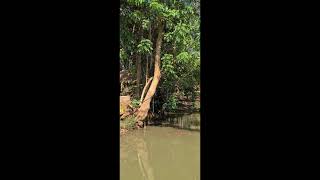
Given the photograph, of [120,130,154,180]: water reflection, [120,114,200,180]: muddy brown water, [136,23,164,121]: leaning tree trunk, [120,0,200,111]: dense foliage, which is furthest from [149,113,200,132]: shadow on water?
[120,130,154,180]: water reflection

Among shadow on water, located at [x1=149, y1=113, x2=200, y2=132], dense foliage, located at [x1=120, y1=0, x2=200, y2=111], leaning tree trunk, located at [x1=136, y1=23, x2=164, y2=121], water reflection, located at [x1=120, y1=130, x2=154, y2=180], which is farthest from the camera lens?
shadow on water, located at [x1=149, y1=113, x2=200, y2=132]

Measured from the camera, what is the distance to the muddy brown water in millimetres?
7758

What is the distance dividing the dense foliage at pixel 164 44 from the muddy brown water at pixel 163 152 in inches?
30.8

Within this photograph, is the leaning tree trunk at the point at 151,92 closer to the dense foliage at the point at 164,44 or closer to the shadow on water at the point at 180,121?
the dense foliage at the point at 164,44

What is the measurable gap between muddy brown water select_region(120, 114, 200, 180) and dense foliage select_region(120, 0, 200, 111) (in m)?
0.78

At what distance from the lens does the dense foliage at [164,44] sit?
1009 cm

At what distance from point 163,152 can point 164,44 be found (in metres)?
3.22

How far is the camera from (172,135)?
10.8 metres

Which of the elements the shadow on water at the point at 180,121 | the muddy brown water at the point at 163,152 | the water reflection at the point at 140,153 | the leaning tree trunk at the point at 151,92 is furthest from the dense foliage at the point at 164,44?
the water reflection at the point at 140,153

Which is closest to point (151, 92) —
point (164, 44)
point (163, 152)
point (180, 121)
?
point (164, 44)

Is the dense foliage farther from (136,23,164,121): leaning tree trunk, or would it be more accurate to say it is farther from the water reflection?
the water reflection
